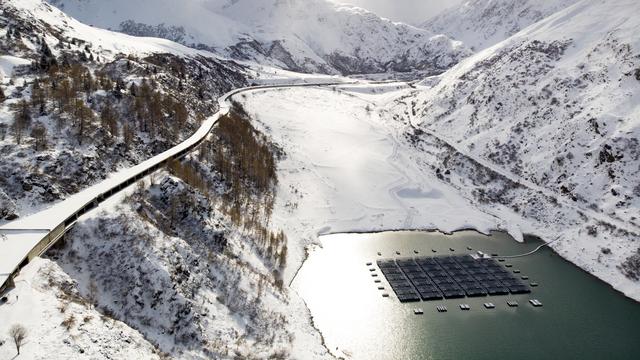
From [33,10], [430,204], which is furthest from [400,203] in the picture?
[33,10]

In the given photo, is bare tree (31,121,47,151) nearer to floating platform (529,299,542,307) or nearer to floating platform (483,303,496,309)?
floating platform (483,303,496,309)

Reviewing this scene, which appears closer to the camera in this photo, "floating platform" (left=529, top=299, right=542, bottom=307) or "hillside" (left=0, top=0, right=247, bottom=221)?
"hillside" (left=0, top=0, right=247, bottom=221)

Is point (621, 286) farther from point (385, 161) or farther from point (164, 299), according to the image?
point (164, 299)

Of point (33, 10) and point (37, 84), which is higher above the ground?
point (33, 10)

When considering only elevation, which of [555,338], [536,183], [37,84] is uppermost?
[37,84]

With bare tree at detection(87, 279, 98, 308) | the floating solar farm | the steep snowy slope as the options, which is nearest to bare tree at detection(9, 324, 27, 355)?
bare tree at detection(87, 279, 98, 308)

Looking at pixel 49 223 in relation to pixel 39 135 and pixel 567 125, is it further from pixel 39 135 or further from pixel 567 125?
pixel 567 125

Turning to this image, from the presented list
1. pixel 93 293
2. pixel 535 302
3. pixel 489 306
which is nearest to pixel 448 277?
pixel 489 306
